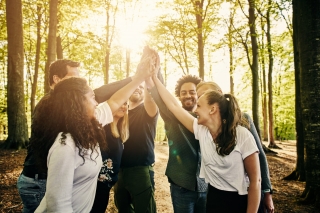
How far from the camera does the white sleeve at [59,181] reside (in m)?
1.62

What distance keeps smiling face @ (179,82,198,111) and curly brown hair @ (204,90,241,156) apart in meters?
0.96

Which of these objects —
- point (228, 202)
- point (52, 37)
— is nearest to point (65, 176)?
point (228, 202)

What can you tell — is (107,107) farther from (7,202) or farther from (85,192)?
(7,202)

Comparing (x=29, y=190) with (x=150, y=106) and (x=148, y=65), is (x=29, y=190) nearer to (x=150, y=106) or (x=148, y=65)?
(x=150, y=106)

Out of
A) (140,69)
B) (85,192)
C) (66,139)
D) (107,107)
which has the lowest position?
(85,192)

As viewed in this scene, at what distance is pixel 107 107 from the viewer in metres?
2.53

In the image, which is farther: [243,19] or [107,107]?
[243,19]

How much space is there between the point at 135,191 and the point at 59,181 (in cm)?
178

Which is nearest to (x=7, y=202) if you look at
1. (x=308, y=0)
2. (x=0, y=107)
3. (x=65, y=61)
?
(x=65, y=61)

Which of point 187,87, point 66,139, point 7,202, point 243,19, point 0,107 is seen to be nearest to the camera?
point 66,139

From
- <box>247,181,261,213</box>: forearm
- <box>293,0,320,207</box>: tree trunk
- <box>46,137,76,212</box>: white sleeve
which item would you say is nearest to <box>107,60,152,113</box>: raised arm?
<box>46,137,76,212</box>: white sleeve

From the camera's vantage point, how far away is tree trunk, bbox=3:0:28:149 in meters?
9.44

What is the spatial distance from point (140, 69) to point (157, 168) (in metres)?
7.74

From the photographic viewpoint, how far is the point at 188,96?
3.42 meters
